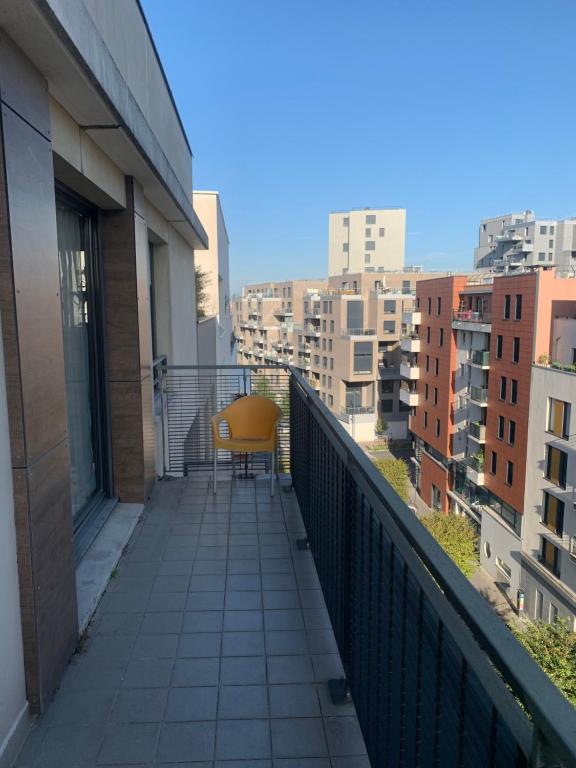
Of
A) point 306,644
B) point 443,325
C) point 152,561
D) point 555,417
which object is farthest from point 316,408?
point 443,325

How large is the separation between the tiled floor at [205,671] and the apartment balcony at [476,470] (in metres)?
26.3

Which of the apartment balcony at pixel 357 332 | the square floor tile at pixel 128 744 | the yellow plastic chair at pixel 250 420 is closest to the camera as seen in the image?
the square floor tile at pixel 128 744

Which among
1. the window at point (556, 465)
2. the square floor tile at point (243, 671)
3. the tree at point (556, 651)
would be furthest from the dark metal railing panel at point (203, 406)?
the window at point (556, 465)

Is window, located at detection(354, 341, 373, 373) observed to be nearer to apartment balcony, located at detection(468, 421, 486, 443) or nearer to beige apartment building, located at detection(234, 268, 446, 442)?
beige apartment building, located at detection(234, 268, 446, 442)

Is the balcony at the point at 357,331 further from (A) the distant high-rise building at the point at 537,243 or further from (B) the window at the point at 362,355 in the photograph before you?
(A) the distant high-rise building at the point at 537,243

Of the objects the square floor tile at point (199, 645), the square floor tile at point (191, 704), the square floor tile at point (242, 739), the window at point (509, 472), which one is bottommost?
the window at point (509, 472)

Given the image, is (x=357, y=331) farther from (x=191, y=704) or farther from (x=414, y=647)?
(x=414, y=647)

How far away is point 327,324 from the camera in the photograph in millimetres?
50375

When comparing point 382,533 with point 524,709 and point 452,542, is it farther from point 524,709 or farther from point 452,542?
point 452,542

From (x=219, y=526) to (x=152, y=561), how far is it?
727 mm

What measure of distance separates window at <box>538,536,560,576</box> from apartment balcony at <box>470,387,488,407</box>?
742 centimetres

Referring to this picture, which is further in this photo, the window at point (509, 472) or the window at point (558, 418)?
the window at point (509, 472)

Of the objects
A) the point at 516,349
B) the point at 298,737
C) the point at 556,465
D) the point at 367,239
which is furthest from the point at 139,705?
the point at 367,239

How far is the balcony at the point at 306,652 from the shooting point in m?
0.94
